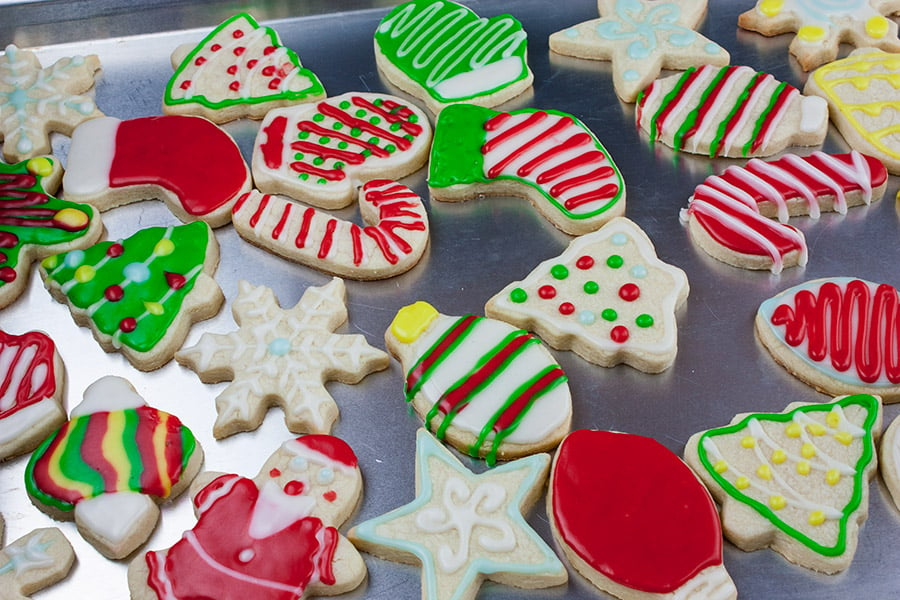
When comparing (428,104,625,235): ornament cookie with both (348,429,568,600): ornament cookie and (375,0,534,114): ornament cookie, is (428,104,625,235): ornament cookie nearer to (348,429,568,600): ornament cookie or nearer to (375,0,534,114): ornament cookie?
(375,0,534,114): ornament cookie

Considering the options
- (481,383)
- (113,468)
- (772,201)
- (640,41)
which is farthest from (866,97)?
(113,468)

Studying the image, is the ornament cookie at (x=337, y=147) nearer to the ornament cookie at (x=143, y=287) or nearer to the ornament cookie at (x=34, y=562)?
the ornament cookie at (x=143, y=287)

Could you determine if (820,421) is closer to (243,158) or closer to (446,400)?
(446,400)

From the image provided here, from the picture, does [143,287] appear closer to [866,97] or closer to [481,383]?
[481,383]

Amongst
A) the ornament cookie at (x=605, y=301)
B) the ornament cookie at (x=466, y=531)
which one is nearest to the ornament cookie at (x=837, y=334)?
the ornament cookie at (x=605, y=301)

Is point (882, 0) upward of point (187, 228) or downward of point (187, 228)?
upward

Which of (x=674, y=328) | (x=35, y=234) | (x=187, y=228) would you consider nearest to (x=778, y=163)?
(x=674, y=328)
